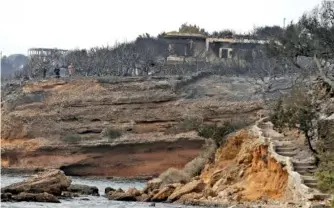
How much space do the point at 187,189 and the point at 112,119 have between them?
1893 inches

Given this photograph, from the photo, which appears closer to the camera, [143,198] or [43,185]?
[43,185]

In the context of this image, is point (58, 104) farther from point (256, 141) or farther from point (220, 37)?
point (256, 141)

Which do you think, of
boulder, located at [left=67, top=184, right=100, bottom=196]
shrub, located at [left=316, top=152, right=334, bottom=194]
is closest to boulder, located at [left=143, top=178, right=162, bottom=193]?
boulder, located at [left=67, top=184, right=100, bottom=196]

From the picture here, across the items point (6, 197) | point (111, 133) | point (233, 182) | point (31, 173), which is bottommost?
point (31, 173)

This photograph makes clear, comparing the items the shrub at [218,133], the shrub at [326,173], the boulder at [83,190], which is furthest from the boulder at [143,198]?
the shrub at [326,173]

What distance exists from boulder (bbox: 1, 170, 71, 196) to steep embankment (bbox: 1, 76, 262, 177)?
32.7m

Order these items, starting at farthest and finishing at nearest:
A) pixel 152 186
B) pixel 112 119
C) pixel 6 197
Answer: pixel 112 119, pixel 152 186, pixel 6 197

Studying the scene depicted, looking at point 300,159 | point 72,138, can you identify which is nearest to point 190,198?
point 300,159

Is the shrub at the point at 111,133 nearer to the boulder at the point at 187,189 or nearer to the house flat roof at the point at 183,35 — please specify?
the house flat roof at the point at 183,35

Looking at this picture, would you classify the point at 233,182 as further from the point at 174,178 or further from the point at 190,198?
the point at 174,178

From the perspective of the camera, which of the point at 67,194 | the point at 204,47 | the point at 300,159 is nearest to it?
the point at 300,159

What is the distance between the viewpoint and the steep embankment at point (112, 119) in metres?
86.6

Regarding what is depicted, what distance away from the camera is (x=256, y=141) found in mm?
49344

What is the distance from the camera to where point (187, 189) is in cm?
4853
